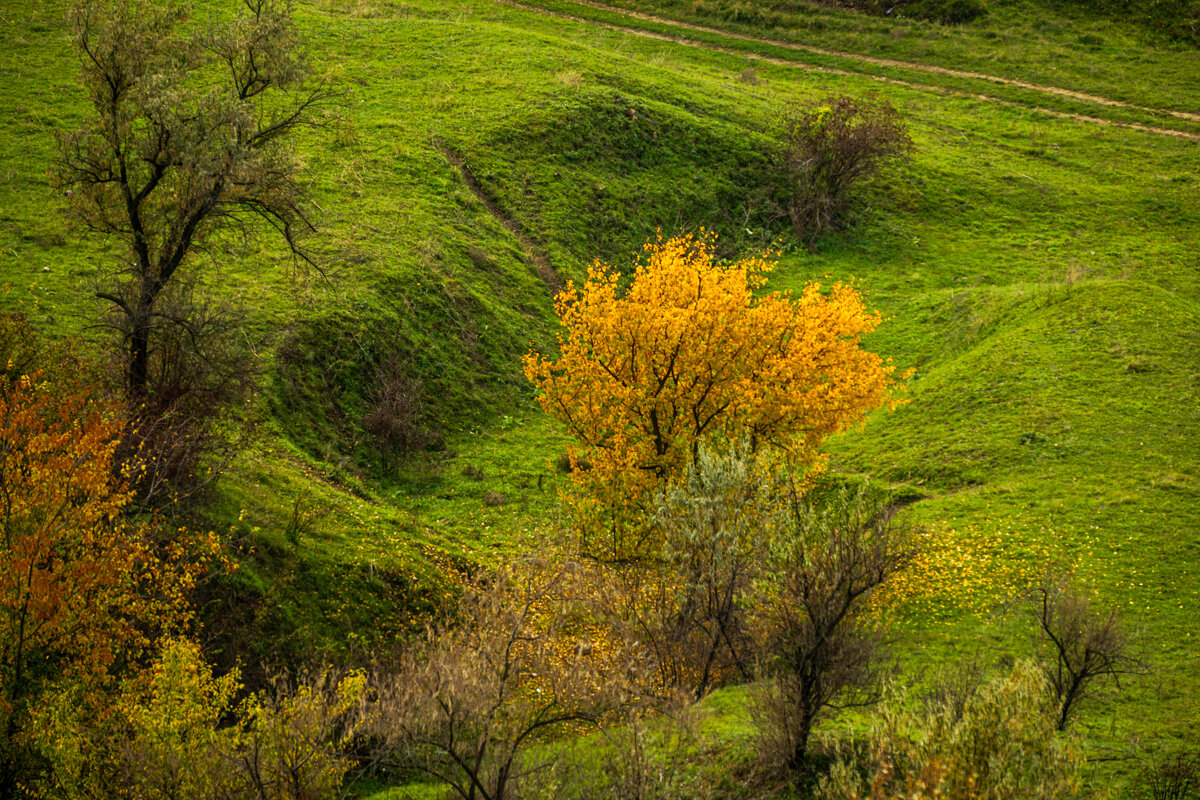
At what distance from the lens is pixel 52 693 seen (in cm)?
1597

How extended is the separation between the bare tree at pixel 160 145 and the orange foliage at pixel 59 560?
491 cm

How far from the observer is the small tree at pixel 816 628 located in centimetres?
A: 1581

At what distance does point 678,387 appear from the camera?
26172 millimetres

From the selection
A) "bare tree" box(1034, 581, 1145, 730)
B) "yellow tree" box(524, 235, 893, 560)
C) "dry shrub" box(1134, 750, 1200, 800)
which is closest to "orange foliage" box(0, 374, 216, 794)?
"yellow tree" box(524, 235, 893, 560)

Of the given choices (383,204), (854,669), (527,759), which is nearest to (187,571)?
(527,759)

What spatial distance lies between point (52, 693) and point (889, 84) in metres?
70.5

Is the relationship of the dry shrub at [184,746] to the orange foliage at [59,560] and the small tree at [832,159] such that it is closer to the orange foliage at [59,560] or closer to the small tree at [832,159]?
the orange foliage at [59,560]

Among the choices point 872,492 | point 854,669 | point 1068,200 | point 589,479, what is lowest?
point 872,492

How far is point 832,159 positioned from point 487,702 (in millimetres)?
48077

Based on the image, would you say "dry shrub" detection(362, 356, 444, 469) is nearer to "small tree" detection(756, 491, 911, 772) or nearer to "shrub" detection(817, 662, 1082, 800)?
"small tree" detection(756, 491, 911, 772)

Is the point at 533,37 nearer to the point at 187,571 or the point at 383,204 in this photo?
the point at 383,204

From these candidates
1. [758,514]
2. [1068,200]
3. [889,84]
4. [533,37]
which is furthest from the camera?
[889,84]

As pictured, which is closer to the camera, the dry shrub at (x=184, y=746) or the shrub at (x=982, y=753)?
the shrub at (x=982, y=753)

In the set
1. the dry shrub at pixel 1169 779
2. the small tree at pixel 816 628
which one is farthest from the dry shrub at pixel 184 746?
the dry shrub at pixel 1169 779
